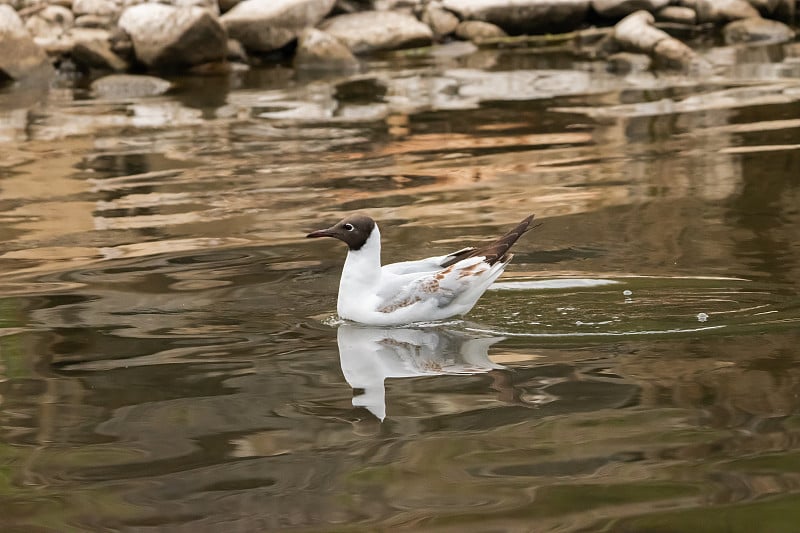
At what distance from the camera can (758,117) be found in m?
13.9

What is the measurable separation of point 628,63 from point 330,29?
557cm

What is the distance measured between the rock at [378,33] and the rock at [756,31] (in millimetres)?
5026

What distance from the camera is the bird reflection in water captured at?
6.22 metres

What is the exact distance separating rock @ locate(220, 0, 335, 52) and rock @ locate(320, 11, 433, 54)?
622 mm

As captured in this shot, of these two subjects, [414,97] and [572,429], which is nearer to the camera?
[572,429]

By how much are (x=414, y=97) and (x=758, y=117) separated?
473 cm

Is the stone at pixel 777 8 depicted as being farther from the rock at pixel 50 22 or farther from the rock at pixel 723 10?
the rock at pixel 50 22

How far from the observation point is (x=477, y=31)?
23516 mm

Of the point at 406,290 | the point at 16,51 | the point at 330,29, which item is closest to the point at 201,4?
the point at 330,29

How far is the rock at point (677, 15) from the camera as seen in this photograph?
23.7 meters

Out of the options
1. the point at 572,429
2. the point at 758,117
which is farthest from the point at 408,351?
the point at 758,117

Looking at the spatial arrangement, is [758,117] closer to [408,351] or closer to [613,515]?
[408,351]

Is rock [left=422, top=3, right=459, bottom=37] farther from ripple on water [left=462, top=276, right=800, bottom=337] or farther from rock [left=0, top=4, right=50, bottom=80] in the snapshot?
ripple on water [left=462, top=276, right=800, bottom=337]

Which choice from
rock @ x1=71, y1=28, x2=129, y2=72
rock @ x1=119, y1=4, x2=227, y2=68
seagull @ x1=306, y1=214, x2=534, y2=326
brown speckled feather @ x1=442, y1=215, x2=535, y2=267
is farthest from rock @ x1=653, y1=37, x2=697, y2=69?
seagull @ x1=306, y1=214, x2=534, y2=326
